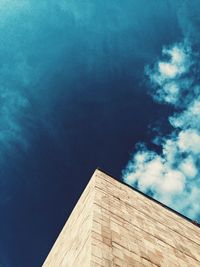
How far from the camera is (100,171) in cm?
1239

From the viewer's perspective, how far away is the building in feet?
21.3

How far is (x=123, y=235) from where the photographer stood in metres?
7.64

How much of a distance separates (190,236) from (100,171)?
14.6 feet

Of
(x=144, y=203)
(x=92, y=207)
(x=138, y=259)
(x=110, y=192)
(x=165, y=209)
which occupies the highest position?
(x=165, y=209)

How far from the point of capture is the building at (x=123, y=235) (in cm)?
650

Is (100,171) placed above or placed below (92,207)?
above

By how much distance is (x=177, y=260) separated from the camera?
8047mm

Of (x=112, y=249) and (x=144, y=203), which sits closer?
(x=112, y=249)

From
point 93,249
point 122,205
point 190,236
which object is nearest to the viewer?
point 93,249

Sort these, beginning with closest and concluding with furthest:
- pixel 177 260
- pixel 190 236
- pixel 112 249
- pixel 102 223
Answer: pixel 112 249 < pixel 102 223 < pixel 177 260 < pixel 190 236

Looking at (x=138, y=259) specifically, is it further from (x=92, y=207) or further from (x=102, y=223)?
(x=92, y=207)

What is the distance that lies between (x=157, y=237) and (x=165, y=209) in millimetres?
5013

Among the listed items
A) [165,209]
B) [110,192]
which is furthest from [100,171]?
[165,209]

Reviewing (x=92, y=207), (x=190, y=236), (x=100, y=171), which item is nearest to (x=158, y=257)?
(x=92, y=207)
